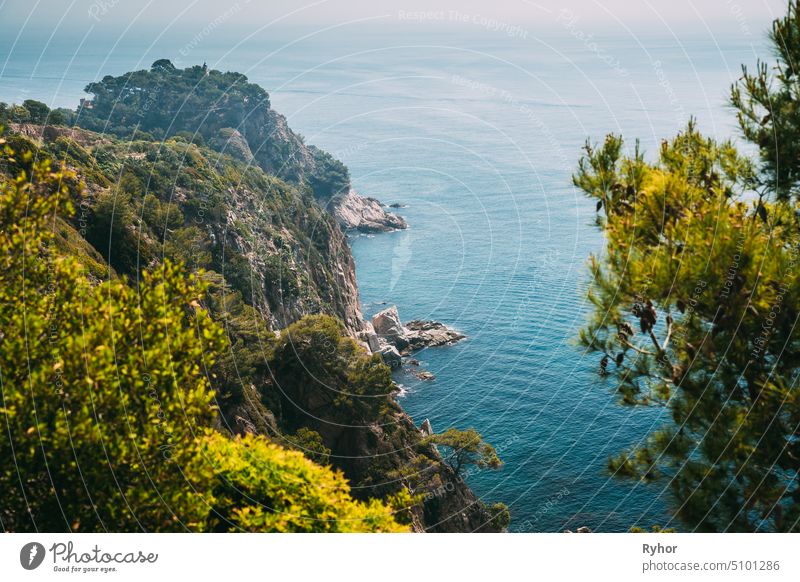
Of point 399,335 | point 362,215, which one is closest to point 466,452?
point 399,335

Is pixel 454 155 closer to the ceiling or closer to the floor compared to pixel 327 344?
closer to the ceiling

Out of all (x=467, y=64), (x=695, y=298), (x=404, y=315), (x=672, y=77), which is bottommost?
(x=404, y=315)

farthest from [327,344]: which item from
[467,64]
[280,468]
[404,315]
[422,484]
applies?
[467,64]

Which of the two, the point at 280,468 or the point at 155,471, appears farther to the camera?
the point at 280,468

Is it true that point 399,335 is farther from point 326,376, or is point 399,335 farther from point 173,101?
point 173,101

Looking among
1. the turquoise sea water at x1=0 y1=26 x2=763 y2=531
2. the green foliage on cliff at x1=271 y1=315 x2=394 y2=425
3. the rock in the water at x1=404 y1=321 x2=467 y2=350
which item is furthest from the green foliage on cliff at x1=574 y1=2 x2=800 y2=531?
the rock in the water at x1=404 y1=321 x2=467 y2=350
